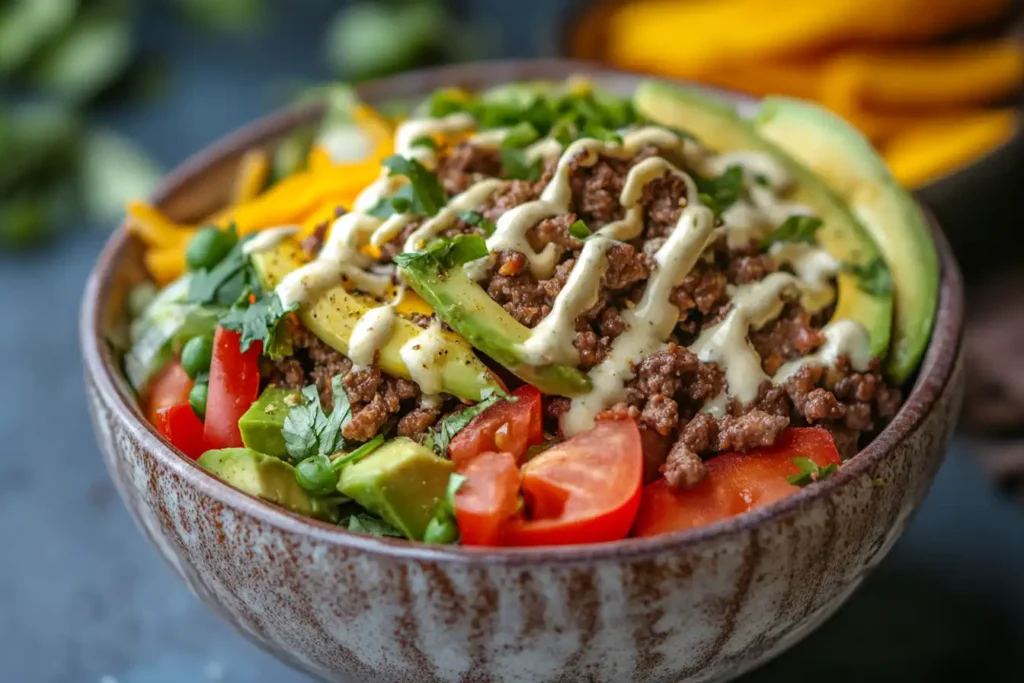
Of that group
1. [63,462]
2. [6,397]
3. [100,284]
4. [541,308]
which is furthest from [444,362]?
[6,397]

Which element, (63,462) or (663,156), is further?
(63,462)

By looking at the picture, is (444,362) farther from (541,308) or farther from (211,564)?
(211,564)

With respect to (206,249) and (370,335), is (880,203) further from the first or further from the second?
(206,249)

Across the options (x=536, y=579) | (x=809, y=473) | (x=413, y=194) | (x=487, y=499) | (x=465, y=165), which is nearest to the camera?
(x=536, y=579)

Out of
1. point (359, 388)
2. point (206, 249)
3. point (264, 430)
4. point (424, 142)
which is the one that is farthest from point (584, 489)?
point (206, 249)

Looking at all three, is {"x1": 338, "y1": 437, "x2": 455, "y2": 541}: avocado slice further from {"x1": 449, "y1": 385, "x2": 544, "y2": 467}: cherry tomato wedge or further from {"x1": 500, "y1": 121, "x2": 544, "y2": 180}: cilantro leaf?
{"x1": 500, "y1": 121, "x2": 544, "y2": 180}: cilantro leaf

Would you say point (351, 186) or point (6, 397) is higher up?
point (351, 186)

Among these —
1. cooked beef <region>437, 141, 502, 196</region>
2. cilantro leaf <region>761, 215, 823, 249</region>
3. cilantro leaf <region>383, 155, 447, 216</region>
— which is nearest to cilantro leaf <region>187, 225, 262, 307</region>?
cilantro leaf <region>383, 155, 447, 216</region>
